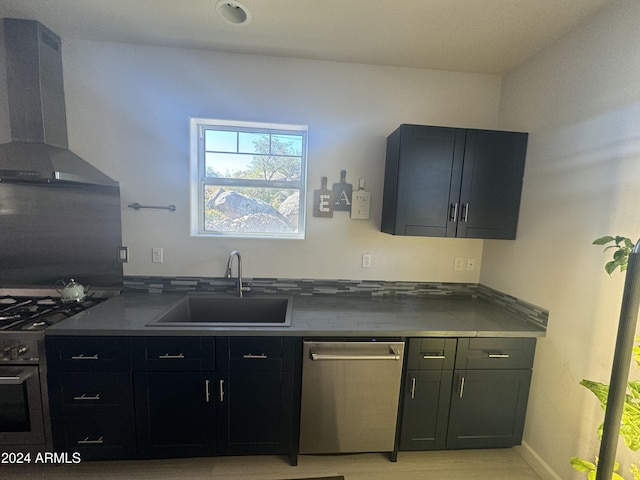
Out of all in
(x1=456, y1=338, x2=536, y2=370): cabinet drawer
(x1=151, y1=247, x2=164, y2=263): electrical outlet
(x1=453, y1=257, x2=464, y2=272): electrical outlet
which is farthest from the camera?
(x1=453, y1=257, x2=464, y2=272): electrical outlet

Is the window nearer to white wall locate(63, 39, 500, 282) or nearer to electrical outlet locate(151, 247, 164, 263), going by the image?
white wall locate(63, 39, 500, 282)

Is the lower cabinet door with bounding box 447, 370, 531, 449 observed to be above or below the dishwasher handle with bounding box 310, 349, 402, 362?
below

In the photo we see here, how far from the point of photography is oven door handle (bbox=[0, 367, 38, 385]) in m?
1.41

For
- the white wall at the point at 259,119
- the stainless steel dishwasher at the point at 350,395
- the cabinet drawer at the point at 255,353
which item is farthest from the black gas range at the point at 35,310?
the stainless steel dishwasher at the point at 350,395

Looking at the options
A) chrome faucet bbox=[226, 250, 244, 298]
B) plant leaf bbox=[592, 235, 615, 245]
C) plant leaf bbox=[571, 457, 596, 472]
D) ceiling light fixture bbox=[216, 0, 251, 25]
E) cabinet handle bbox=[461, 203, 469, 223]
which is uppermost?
ceiling light fixture bbox=[216, 0, 251, 25]

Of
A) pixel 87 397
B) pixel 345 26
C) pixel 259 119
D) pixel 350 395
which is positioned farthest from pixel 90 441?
pixel 345 26

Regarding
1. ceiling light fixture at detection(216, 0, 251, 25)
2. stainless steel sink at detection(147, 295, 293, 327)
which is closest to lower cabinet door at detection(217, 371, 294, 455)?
stainless steel sink at detection(147, 295, 293, 327)

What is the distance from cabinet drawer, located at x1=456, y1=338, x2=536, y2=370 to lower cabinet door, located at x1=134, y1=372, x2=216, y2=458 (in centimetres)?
152

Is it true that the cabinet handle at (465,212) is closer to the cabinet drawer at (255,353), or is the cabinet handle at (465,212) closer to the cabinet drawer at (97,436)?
the cabinet drawer at (255,353)

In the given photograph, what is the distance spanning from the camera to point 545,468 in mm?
1648

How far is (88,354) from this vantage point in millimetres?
1484

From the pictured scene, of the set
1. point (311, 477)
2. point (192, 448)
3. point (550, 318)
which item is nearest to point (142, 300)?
point (192, 448)

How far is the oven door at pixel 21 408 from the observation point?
1.44 m

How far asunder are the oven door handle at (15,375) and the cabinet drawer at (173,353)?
0.52 metres
